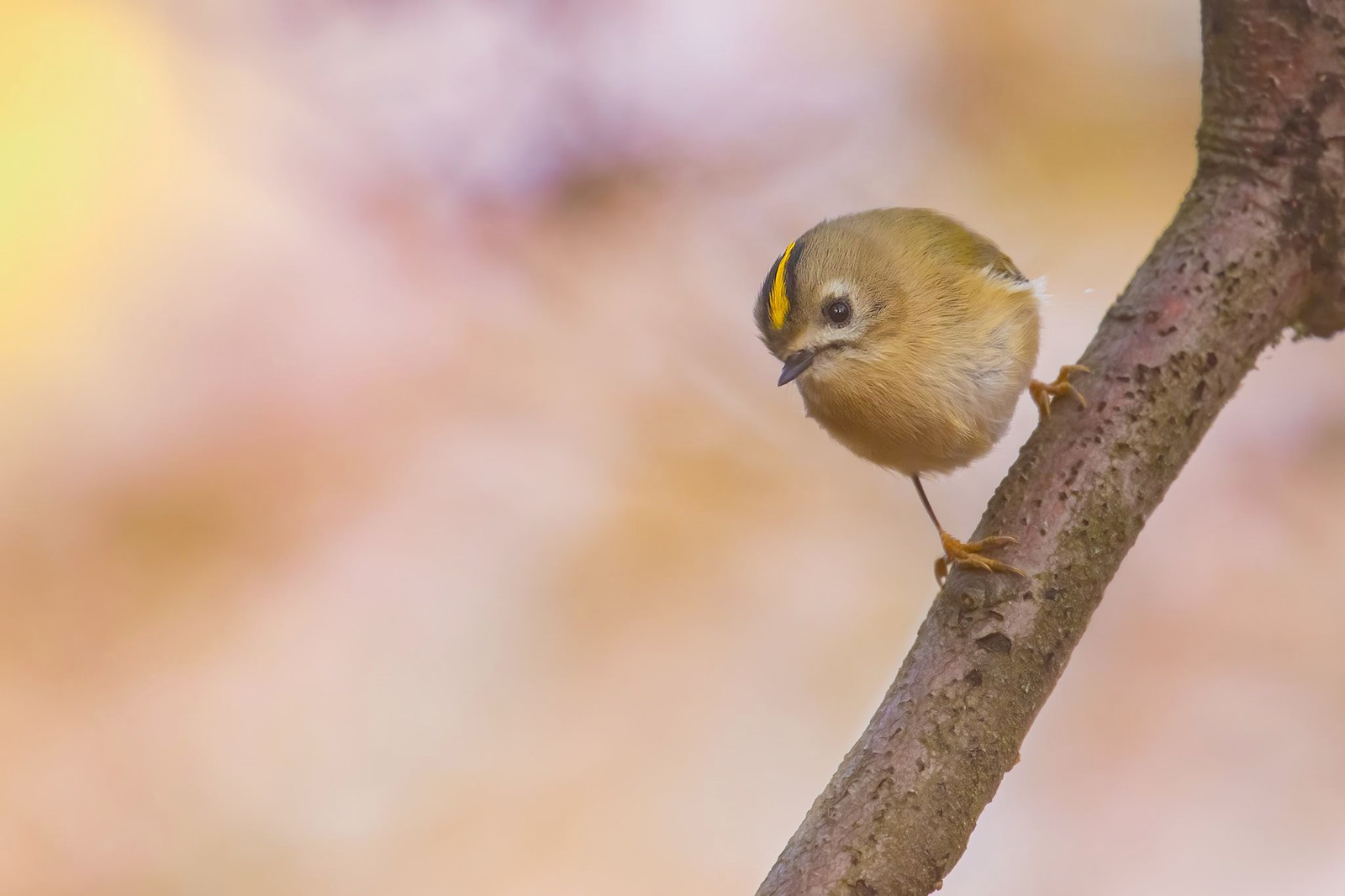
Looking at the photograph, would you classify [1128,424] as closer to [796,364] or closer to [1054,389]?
[1054,389]

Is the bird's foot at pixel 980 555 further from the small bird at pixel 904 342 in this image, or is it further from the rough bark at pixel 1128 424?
the small bird at pixel 904 342

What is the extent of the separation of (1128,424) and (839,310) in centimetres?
32

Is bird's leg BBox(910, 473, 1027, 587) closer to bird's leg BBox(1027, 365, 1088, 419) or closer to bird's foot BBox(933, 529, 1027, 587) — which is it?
bird's foot BBox(933, 529, 1027, 587)

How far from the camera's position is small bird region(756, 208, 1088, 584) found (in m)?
1.04

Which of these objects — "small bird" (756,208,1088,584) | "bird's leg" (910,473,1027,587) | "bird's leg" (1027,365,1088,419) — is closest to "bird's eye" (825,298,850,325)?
"small bird" (756,208,1088,584)

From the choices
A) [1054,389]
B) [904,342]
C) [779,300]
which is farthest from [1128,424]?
[779,300]

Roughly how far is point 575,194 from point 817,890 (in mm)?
1077

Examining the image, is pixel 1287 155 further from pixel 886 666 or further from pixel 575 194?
pixel 575 194

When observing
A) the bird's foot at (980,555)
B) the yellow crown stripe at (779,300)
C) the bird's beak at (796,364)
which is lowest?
the bird's foot at (980,555)

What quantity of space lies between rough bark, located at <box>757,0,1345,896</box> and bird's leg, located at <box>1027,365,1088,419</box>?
1cm

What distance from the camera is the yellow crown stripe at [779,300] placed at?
111 cm

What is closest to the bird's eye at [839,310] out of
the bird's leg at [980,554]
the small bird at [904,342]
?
the small bird at [904,342]

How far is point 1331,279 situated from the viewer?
0.95 meters

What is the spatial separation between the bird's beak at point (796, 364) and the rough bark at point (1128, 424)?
0.84 ft
